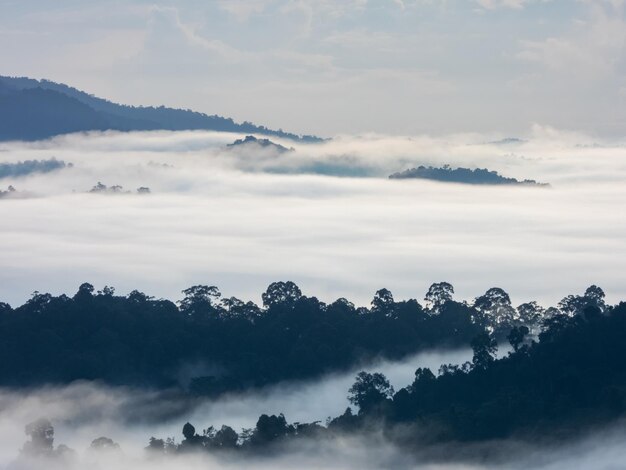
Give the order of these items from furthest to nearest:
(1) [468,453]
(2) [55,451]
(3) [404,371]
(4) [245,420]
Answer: (3) [404,371]
(4) [245,420]
(2) [55,451]
(1) [468,453]

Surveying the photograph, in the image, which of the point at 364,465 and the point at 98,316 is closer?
the point at 364,465

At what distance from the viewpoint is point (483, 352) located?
74.8 meters

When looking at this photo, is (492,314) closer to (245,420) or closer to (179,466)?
(245,420)

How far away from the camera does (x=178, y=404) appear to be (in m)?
82.2

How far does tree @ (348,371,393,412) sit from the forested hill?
25.0 feet

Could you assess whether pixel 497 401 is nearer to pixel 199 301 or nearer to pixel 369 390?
pixel 369 390

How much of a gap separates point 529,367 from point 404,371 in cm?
1385

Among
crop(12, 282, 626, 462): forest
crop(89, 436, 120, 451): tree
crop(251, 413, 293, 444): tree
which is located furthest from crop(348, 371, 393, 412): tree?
crop(89, 436, 120, 451): tree

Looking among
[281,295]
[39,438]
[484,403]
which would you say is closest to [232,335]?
[281,295]

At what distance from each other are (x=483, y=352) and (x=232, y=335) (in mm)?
20503

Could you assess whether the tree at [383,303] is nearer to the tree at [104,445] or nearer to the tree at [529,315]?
the tree at [529,315]

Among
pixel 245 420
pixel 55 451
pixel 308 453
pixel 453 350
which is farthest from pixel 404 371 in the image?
pixel 55 451

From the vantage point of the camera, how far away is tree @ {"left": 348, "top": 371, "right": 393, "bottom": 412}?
7426cm

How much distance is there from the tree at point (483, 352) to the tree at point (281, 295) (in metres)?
19.1
